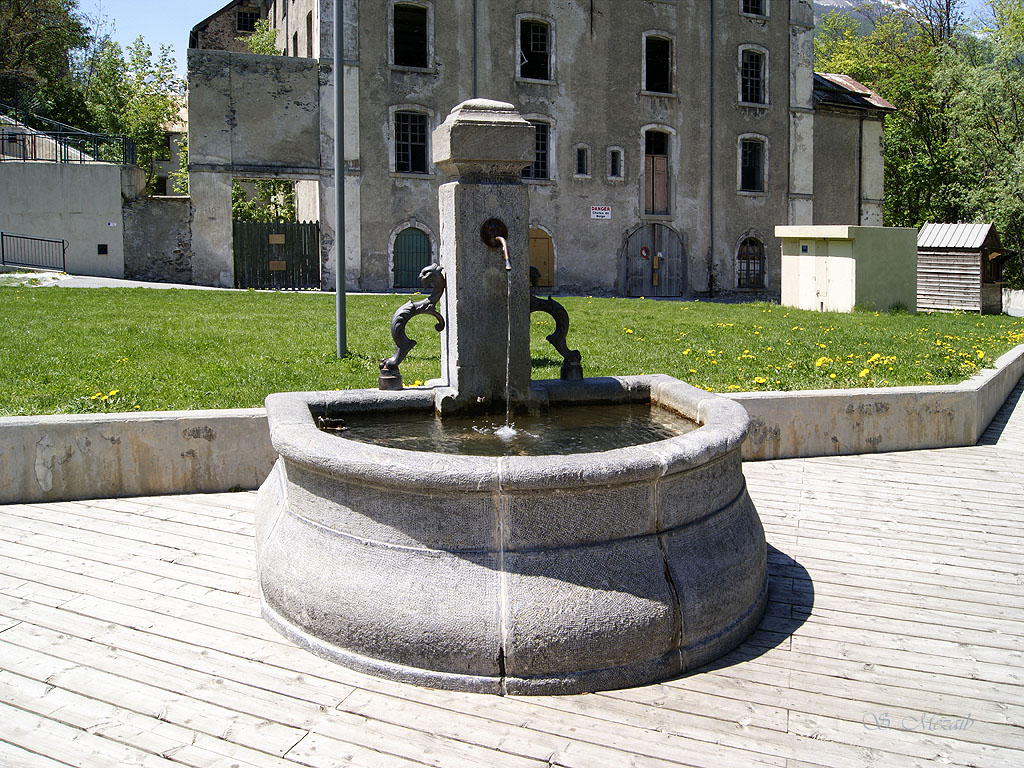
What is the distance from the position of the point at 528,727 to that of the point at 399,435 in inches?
96.2

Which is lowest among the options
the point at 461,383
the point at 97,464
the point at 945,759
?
the point at 945,759

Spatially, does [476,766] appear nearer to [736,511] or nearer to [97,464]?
[736,511]

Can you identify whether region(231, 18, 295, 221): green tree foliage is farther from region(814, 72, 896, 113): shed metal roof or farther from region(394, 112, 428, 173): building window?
region(814, 72, 896, 113): shed metal roof

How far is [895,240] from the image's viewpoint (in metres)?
22.1

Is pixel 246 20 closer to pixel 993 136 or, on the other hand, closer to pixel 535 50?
pixel 535 50

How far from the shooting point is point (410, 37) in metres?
28.1

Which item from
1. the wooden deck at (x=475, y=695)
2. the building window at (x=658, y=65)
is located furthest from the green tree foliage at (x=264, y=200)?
the wooden deck at (x=475, y=695)

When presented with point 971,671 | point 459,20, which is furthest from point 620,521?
point 459,20

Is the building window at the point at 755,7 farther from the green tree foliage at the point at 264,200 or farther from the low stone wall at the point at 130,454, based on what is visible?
the low stone wall at the point at 130,454

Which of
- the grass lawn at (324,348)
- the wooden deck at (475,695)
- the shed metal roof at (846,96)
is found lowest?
the wooden deck at (475,695)

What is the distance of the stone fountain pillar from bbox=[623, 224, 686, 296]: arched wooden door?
25.5m

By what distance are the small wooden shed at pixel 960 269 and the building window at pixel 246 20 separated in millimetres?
28164

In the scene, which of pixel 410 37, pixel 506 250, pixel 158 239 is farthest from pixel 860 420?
pixel 158 239

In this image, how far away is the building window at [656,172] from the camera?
31.5 m
